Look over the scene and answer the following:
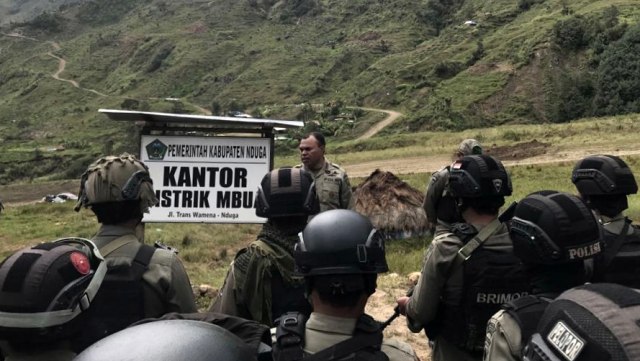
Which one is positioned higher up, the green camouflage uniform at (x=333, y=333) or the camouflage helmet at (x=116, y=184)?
the camouflage helmet at (x=116, y=184)

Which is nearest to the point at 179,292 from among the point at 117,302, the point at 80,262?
the point at 117,302

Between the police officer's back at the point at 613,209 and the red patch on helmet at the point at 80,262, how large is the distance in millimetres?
2738

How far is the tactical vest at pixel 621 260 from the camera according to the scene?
3458mm

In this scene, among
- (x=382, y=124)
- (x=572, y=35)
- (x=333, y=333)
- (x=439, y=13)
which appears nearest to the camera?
(x=333, y=333)

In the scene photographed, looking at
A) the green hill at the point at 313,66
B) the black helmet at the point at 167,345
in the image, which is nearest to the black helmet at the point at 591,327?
the black helmet at the point at 167,345

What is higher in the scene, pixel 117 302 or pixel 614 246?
pixel 614 246

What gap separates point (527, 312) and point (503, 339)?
6.3 inches

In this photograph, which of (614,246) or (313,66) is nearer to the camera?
(614,246)

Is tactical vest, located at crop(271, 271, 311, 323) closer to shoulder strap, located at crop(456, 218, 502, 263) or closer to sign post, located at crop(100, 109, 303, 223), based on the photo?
shoulder strap, located at crop(456, 218, 502, 263)

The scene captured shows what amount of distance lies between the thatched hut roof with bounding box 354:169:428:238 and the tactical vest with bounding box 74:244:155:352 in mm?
7685

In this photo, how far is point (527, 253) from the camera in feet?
8.02

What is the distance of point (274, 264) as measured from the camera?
3.06 m

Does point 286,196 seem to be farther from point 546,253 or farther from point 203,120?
point 203,120

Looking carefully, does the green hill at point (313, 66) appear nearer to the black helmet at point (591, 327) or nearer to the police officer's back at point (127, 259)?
the police officer's back at point (127, 259)
